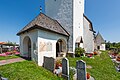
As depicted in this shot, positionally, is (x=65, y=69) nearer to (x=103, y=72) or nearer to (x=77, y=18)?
(x=103, y=72)

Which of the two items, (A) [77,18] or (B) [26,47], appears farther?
(A) [77,18]

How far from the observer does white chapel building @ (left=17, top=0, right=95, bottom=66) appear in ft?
43.3

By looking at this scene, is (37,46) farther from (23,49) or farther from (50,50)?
(23,49)

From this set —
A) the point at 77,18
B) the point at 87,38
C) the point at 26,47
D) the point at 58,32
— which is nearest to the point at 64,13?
the point at 77,18

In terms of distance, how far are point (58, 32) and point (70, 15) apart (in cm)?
549

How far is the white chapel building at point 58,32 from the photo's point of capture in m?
13.2

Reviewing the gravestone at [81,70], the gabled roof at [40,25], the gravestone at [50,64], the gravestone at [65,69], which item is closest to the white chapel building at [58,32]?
the gabled roof at [40,25]

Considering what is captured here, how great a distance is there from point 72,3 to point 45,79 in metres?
15.4

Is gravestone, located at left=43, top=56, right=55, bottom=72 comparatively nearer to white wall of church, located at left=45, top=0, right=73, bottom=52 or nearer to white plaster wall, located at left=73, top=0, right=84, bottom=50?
white wall of church, located at left=45, top=0, right=73, bottom=52

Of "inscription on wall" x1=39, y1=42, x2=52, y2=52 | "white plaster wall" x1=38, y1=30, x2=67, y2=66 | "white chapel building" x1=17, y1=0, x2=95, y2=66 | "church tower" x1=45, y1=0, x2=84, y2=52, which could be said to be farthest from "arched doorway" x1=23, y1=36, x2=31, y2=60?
"church tower" x1=45, y1=0, x2=84, y2=52

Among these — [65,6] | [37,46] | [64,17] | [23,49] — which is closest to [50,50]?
[37,46]

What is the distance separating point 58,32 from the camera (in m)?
15.9

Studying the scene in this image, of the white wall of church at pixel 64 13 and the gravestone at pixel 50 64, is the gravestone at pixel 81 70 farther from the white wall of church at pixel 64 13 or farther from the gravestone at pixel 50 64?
the white wall of church at pixel 64 13

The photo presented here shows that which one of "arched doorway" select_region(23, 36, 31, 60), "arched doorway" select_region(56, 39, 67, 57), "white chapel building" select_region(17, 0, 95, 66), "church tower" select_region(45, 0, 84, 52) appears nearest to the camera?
"white chapel building" select_region(17, 0, 95, 66)
